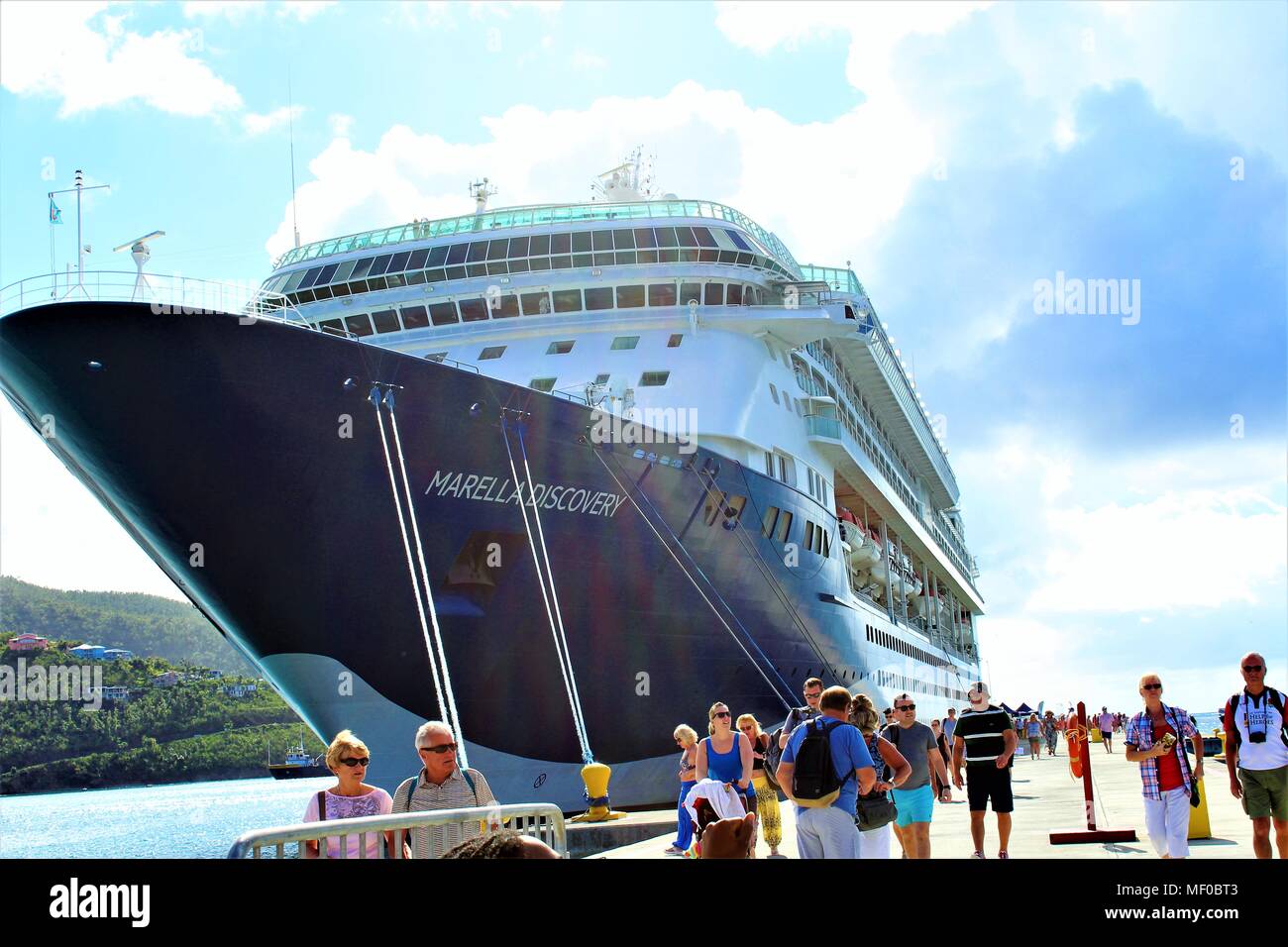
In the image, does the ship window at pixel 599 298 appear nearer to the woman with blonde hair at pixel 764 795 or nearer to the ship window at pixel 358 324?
the ship window at pixel 358 324

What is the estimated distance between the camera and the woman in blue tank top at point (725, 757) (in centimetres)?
853

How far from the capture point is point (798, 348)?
24203 millimetres

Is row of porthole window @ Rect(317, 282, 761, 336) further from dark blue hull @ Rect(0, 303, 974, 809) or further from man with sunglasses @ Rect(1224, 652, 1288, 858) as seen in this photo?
man with sunglasses @ Rect(1224, 652, 1288, 858)

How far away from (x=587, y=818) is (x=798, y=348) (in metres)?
12.6

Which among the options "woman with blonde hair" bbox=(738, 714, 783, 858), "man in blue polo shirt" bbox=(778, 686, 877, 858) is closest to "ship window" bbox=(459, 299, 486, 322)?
"woman with blonde hair" bbox=(738, 714, 783, 858)

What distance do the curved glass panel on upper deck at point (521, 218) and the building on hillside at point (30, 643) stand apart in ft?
190

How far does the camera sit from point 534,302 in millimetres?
21422

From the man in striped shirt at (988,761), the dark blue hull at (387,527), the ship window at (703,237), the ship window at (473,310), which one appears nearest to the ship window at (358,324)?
the ship window at (473,310)

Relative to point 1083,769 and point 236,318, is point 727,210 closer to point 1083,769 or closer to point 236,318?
point 236,318

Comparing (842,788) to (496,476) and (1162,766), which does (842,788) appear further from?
(496,476)

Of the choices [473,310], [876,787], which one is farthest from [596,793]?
[473,310]

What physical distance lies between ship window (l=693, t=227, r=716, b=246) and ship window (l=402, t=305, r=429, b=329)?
5144 millimetres

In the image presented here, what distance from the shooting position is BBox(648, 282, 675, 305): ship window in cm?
2130
